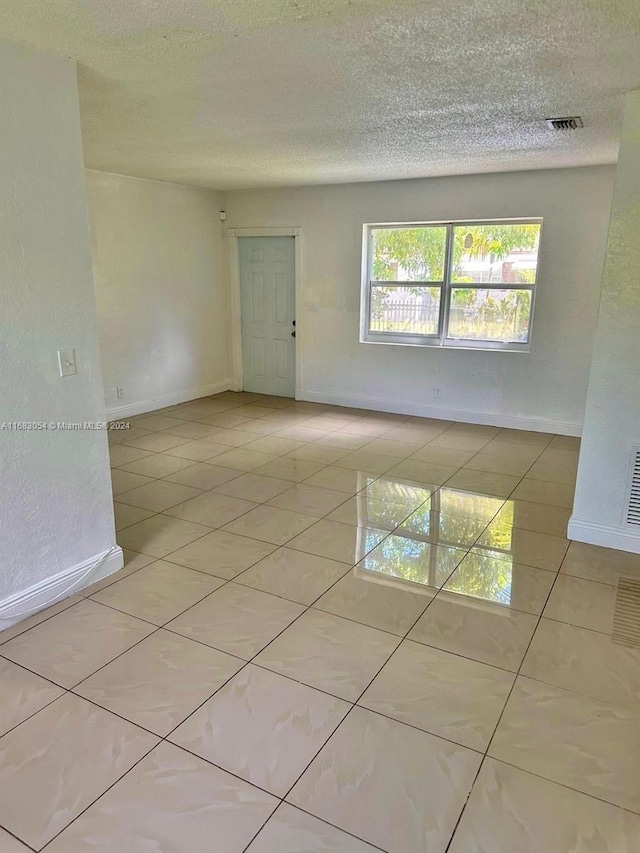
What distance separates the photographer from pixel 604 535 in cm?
321

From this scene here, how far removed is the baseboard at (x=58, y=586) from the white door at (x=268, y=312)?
4266 mm

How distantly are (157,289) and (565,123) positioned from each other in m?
4.21

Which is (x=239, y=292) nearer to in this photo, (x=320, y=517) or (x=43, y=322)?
(x=320, y=517)

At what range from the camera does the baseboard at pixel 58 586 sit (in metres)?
2.44

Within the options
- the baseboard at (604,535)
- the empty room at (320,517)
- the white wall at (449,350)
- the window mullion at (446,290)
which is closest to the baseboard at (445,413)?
the white wall at (449,350)

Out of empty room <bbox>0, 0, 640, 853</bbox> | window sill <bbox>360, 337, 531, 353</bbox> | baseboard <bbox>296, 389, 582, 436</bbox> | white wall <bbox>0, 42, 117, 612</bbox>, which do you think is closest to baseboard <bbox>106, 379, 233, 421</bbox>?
empty room <bbox>0, 0, 640, 853</bbox>

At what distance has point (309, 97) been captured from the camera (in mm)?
2836

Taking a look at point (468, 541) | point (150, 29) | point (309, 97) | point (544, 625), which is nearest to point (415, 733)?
point (544, 625)

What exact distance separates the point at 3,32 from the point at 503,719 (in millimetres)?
3067

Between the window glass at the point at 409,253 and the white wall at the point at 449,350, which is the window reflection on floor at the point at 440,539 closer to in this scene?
the white wall at the point at 449,350

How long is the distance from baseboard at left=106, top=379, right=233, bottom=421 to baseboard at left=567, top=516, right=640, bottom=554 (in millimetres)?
4434

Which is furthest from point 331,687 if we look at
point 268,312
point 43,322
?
point 268,312

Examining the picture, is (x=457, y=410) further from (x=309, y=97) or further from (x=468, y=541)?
(x=309, y=97)

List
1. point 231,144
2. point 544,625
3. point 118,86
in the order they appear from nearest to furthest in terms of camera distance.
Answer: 1. point 544,625
2. point 118,86
3. point 231,144
